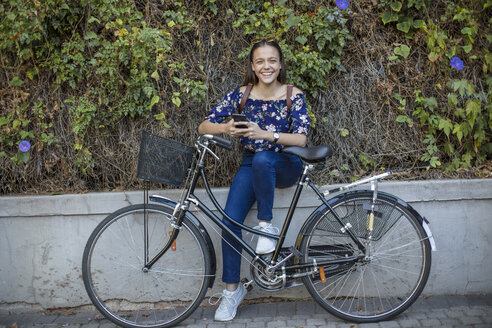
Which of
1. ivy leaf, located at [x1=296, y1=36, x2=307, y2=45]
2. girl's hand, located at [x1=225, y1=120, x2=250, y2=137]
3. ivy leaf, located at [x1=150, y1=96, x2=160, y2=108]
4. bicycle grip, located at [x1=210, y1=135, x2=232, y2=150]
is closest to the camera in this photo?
girl's hand, located at [x1=225, y1=120, x2=250, y2=137]

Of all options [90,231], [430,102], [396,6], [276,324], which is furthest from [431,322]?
[90,231]

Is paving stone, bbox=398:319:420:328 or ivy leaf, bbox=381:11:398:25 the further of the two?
ivy leaf, bbox=381:11:398:25

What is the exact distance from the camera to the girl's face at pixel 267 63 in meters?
3.67

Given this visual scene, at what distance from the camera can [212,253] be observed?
3.66 m

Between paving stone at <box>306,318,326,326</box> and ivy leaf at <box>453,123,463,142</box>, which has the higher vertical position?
ivy leaf at <box>453,123,463,142</box>

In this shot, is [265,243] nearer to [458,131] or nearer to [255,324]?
[255,324]

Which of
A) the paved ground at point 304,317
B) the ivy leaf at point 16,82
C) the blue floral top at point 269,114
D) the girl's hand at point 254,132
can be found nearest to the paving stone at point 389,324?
the paved ground at point 304,317

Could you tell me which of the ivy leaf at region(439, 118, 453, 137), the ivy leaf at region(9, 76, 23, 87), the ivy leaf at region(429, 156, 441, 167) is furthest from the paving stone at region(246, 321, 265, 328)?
the ivy leaf at region(9, 76, 23, 87)

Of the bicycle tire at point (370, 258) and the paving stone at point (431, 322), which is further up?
the bicycle tire at point (370, 258)

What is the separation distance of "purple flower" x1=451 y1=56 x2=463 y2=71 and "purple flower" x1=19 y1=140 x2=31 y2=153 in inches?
144

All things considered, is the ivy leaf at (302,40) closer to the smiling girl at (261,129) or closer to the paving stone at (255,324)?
the smiling girl at (261,129)

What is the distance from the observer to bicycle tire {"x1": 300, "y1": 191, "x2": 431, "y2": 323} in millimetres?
3607

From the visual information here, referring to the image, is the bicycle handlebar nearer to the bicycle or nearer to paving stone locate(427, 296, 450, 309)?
the bicycle

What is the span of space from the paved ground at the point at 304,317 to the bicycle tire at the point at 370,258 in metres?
0.12
